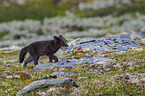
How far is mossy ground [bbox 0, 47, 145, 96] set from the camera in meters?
12.5

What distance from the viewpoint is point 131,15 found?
10919cm

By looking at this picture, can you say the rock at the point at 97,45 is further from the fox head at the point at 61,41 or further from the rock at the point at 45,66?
the fox head at the point at 61,41

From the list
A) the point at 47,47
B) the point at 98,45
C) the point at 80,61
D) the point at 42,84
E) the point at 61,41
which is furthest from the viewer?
the point at 98,45

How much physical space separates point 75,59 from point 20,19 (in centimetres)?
11153

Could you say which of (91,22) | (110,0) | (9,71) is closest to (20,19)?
(91,22)

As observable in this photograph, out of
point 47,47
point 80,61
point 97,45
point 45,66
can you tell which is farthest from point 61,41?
point 97,45

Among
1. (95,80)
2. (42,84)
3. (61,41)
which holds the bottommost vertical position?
(95,80)

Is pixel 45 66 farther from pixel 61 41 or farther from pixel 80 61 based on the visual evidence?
pixel 80 61

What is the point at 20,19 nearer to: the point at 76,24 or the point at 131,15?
the point at 76,24

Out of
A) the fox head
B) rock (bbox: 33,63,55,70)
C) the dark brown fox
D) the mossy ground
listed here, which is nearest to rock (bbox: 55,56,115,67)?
rock (bbox: 33,63,55,70)

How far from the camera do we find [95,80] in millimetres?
13961

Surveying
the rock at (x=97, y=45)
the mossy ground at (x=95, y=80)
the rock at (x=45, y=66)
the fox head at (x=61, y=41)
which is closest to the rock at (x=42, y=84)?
the mossy ground at (x=95, y=80)

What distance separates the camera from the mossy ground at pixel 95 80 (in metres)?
12.5

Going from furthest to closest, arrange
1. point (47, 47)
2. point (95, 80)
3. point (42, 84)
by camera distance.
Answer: point (47, 47) < point (95, 80) < point (42, 84)
